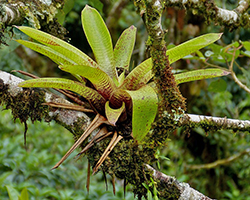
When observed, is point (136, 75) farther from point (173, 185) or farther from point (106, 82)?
point (173, 185)

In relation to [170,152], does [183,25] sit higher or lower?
higher

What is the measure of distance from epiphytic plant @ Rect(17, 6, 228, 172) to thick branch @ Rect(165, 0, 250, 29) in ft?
1.88

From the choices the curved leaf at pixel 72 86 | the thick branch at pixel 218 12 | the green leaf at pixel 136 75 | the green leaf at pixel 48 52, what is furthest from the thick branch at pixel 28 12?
the thick branch at pixel 218 12

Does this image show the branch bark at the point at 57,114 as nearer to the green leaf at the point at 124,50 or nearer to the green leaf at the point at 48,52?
the green leaf at the point at 48,52

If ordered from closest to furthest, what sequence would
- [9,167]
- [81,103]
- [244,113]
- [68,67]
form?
Answer: 1. [68,67]
2. [81,103]
3. [9,167]
4. [244,113]

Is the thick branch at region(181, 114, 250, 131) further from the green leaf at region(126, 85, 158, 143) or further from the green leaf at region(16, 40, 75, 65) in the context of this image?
the green leaf at region(16, 40, 75, 65)

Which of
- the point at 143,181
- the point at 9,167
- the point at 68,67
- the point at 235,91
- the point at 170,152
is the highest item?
the point at 68,67

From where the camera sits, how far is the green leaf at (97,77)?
2.52 ft

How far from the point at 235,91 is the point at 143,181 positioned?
2.41 m

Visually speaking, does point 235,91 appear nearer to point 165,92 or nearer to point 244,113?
point 244,113

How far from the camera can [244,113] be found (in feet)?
9.61

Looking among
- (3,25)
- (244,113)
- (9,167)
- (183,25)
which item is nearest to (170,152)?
(244,113)

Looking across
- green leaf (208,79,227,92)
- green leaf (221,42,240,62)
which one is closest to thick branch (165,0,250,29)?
green leaf (221,42,240,62)

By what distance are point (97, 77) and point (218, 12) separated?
38.1 inches
